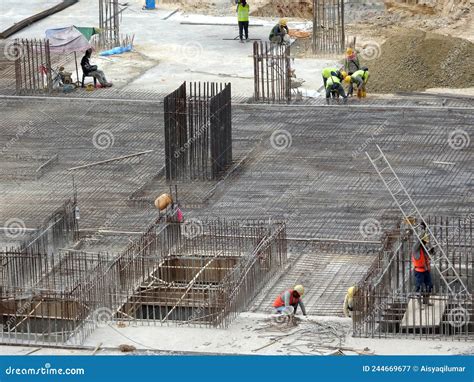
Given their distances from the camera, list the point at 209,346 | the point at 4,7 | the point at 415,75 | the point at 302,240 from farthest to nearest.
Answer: the point at 4,7 < the point at 415,75 < the point at 302,240 < the point at 209,346

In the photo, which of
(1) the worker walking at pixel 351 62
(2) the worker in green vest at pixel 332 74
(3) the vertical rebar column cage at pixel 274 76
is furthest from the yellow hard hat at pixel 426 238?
(1) the worker walking at pixel 351 62

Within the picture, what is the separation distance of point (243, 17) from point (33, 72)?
8.06 metres

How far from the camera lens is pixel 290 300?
24.8 meters

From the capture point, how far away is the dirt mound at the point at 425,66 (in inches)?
1554

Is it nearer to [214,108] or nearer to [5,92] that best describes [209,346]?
[214,108]

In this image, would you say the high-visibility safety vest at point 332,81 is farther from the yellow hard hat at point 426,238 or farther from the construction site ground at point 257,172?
the yellow hard hat at point 426,238

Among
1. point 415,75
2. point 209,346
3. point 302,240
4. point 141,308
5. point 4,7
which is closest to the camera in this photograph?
point 209,346

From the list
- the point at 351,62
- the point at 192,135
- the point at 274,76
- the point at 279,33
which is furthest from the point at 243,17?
the point at 192,135

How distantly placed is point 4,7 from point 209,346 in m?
29.2

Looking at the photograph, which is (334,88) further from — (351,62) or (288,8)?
(288,8)

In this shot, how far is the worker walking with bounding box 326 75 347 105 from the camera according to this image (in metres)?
37.8

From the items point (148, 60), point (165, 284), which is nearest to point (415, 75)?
point (148, 60)

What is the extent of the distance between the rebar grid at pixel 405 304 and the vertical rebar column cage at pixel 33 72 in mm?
15672

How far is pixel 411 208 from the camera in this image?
99.4ft
